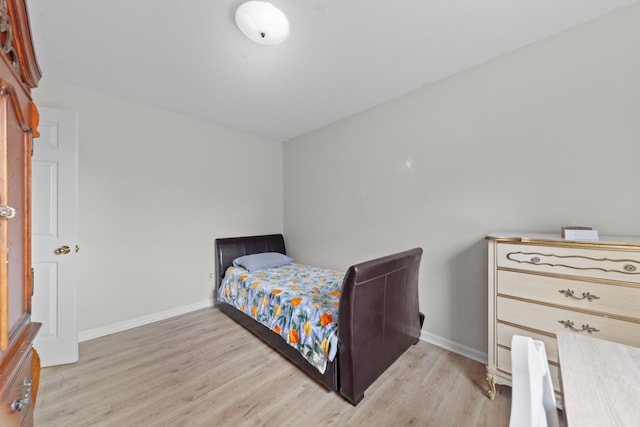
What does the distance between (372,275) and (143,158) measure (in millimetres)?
2751

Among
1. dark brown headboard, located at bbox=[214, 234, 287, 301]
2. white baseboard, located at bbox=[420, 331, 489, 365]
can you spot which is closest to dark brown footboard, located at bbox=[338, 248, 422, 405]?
white baseboard, located at bbox=[420, 331, 489, 365]

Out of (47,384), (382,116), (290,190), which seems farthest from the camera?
(290,190)

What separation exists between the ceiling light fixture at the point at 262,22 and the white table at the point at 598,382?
2.10 metres

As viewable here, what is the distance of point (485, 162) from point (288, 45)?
182cm

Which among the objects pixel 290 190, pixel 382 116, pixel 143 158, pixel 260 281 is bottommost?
pixel 260 281

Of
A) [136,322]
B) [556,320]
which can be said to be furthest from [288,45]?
[136,322]

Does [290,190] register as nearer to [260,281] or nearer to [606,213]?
[260,281]

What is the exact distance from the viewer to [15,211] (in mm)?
736

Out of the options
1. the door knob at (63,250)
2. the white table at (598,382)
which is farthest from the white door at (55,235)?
the white table at (598,382)

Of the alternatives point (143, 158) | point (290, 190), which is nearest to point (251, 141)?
point (290, 190)

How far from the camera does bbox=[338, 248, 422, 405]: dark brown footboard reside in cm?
160

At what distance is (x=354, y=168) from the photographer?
9.89 ft

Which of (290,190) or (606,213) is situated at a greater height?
(290,190)

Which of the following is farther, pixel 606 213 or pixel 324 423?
pixel 606 213
